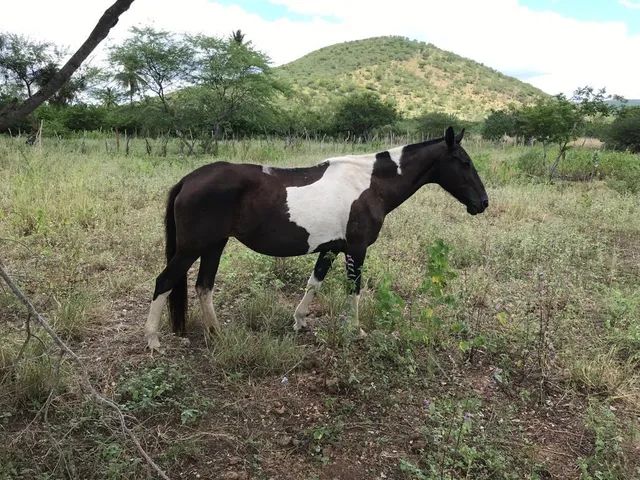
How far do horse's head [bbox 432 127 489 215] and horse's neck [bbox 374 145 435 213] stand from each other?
115 mm

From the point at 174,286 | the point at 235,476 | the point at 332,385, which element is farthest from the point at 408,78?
the point at 235,476

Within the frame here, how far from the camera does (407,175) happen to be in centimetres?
385

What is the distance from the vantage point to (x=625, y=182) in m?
10.6

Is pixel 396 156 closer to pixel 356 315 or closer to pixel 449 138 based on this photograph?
pixel 449 138

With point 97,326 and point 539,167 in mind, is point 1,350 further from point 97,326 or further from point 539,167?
point 539,167

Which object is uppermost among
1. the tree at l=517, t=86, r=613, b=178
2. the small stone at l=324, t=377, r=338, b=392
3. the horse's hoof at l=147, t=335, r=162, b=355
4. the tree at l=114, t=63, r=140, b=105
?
the tree at l=114, t=63, r=140, b=105

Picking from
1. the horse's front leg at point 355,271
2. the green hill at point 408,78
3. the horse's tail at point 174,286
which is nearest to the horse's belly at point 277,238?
the horse's front leg at point 355,271

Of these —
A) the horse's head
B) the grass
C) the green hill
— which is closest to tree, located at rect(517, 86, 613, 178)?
the grass

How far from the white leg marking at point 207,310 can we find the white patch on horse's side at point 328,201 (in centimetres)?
89

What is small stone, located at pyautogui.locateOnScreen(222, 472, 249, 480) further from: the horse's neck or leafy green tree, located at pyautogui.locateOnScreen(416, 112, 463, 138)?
leafy green tree, located at pyautogui.locateOnScreen(416, 112, 463, 138)

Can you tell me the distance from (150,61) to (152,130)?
104 inches

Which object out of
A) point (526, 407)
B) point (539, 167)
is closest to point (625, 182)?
point (539, 167)

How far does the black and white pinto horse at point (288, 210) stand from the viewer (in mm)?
3291

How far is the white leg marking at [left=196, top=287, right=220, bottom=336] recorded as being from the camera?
362 centimetres
